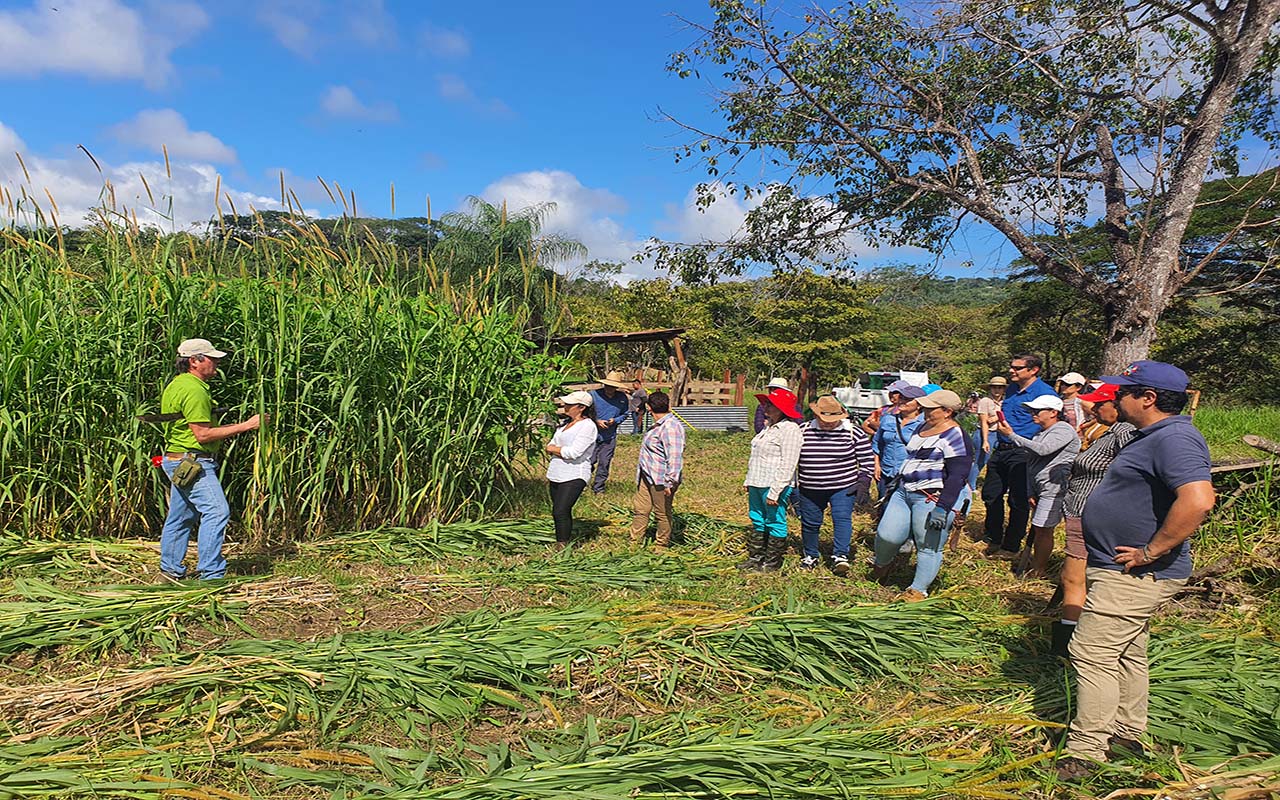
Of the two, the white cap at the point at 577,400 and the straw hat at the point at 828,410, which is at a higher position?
the white cap at the point at 577,400

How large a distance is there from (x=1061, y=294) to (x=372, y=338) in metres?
21.6

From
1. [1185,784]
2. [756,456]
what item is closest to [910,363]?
[756,456]

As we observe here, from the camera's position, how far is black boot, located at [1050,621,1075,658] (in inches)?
160

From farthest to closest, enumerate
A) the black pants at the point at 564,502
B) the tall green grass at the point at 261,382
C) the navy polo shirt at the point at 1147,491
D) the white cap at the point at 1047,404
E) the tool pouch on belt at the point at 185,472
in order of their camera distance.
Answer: the black pants at the point at 564,502 < the white cap at the point at 1047,404 < the tall green grass at the point at 261,382 < the tool pouch on belt at the point at 185,472 < the navy polo shirt at the point at 1147,491

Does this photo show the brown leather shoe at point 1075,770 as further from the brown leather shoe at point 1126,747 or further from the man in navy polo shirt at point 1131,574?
the brown leather shoe at point 1126,747

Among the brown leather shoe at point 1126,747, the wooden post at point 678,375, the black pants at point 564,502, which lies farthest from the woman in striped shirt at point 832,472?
the wooden post at point 678,375

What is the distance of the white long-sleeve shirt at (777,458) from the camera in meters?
5.79

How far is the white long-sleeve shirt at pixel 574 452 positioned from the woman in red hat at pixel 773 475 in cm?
124

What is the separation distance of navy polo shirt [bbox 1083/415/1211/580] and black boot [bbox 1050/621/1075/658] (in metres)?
1.06

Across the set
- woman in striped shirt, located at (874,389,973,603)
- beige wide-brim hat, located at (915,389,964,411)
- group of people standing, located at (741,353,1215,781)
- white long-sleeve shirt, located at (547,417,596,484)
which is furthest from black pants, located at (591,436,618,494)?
beige wide-brim hat, located at (915,389,964,411)

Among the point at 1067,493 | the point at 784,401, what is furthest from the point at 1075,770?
the point at 784,401

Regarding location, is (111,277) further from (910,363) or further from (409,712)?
(910,363)

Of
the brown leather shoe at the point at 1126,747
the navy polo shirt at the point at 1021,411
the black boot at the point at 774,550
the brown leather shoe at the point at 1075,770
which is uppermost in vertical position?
the navy polo shirt at the point at 1021,411

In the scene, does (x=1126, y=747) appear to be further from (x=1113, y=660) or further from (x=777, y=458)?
(x=777, y=458)
